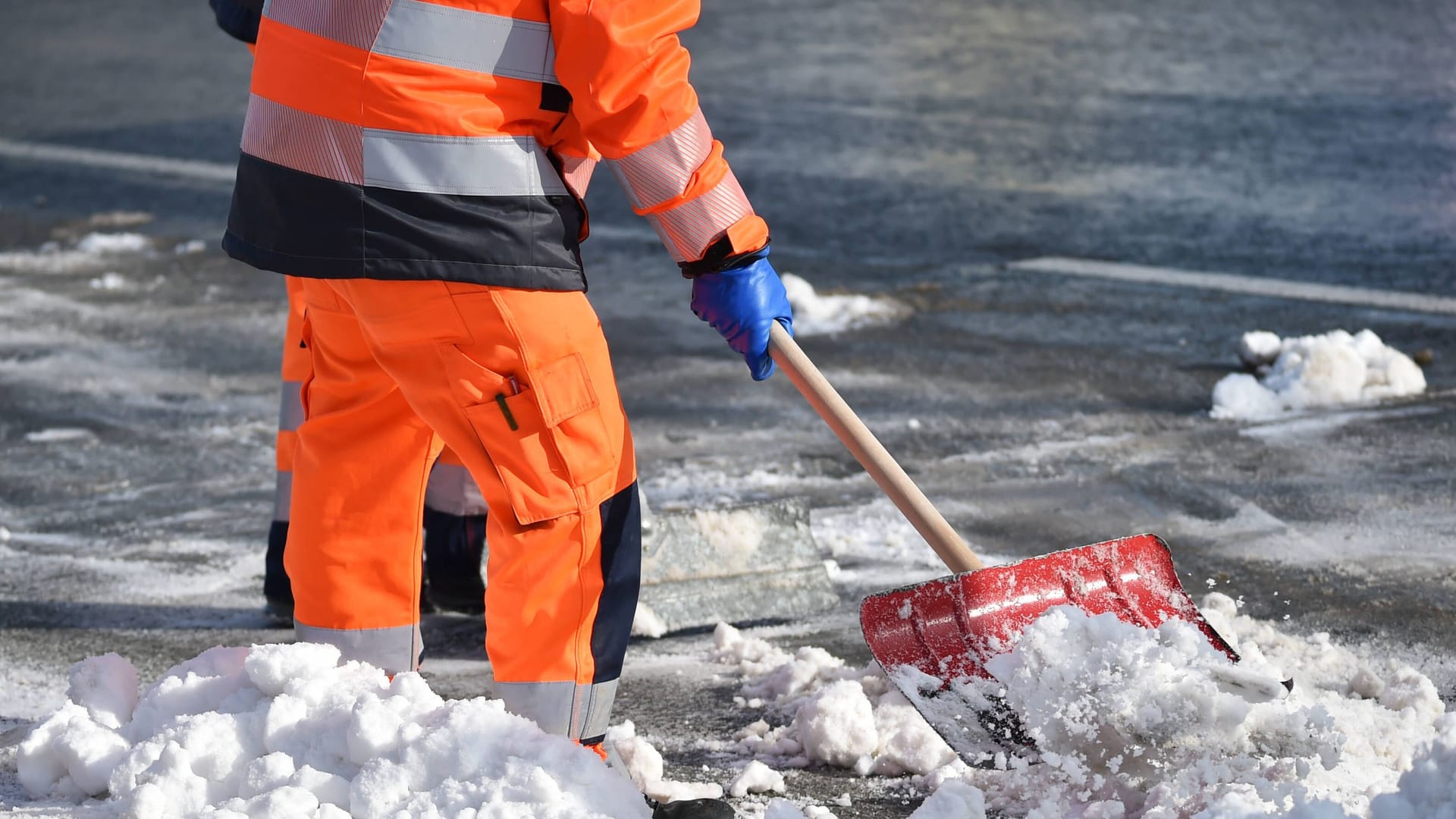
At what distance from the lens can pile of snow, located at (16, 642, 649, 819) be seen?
2.52 meters

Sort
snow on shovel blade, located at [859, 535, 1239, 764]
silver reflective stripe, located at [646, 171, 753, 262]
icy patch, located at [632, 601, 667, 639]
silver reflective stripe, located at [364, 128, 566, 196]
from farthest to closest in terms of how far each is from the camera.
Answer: icy patch, located at [632, 601, 667, 639] < snow on shovel blade, located at [859, 535, 1239, 764] < silver reflective stripe, located at [646, 171, 753, 262] < silver reflective stripe, located at [364, 128, 566, 196]

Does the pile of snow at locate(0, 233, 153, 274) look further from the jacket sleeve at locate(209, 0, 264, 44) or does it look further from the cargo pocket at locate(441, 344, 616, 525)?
the cargo pocket at locate(441, 344, 616, 525)

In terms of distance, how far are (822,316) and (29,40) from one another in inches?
399

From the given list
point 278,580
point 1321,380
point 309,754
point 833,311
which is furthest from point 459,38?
point 833,311

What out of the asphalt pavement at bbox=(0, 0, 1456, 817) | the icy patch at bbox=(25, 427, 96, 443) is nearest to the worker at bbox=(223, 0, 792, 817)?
the asphalt pavement at bbox=(0, 0, 1456, 817)

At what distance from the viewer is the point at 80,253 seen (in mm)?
7637

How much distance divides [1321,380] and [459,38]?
139 inches

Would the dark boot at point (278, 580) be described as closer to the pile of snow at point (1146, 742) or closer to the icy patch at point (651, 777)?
the icy patch at point (651, 777)

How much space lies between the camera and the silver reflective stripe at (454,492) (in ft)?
12.7

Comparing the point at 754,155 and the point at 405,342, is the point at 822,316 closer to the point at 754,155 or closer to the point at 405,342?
the point at 754,155

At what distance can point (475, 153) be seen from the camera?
266cm

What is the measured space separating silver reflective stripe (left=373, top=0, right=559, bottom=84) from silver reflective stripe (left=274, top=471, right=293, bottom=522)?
57.8 inches

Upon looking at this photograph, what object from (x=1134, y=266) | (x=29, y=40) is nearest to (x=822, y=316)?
(x=1134, y=266)

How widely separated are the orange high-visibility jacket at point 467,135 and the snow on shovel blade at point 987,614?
2.41 feet
